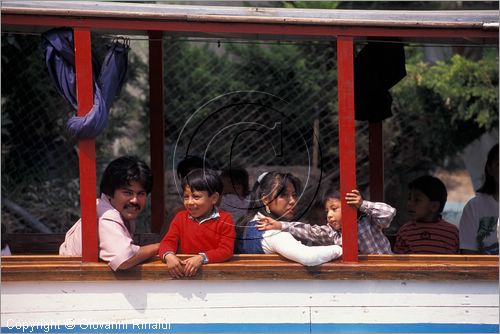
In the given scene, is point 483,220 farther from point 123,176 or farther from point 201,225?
point 123,176

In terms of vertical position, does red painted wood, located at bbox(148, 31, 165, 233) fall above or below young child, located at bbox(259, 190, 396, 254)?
above

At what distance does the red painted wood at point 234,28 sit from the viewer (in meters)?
4.80

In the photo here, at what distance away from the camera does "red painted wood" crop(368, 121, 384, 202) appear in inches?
262

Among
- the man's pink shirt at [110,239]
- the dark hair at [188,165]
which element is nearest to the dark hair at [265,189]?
the dark hair at [188,165]

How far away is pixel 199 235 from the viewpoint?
4.97 metres

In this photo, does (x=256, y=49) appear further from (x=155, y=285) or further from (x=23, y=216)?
(x=155, y=285)

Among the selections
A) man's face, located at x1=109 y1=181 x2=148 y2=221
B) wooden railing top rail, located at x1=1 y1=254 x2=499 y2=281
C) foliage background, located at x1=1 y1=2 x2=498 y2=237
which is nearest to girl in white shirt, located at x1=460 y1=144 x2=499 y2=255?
wooden railing top rail, located at x1=1 y1=254 x2=499 y2=281

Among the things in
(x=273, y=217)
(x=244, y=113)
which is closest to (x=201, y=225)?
(x=273, y=217)

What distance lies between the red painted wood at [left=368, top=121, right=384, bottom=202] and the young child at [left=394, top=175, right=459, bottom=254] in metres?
0.84

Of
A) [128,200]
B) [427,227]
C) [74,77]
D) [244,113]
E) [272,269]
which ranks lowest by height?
[272,269]

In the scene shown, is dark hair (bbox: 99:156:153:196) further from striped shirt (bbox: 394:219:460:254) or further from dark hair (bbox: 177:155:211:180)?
striped shirt (bbox: 394:219:460:254)

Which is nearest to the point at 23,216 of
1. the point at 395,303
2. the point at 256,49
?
the point at 256,49

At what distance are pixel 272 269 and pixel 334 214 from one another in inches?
21.1

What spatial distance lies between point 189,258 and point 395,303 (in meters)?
1.12
